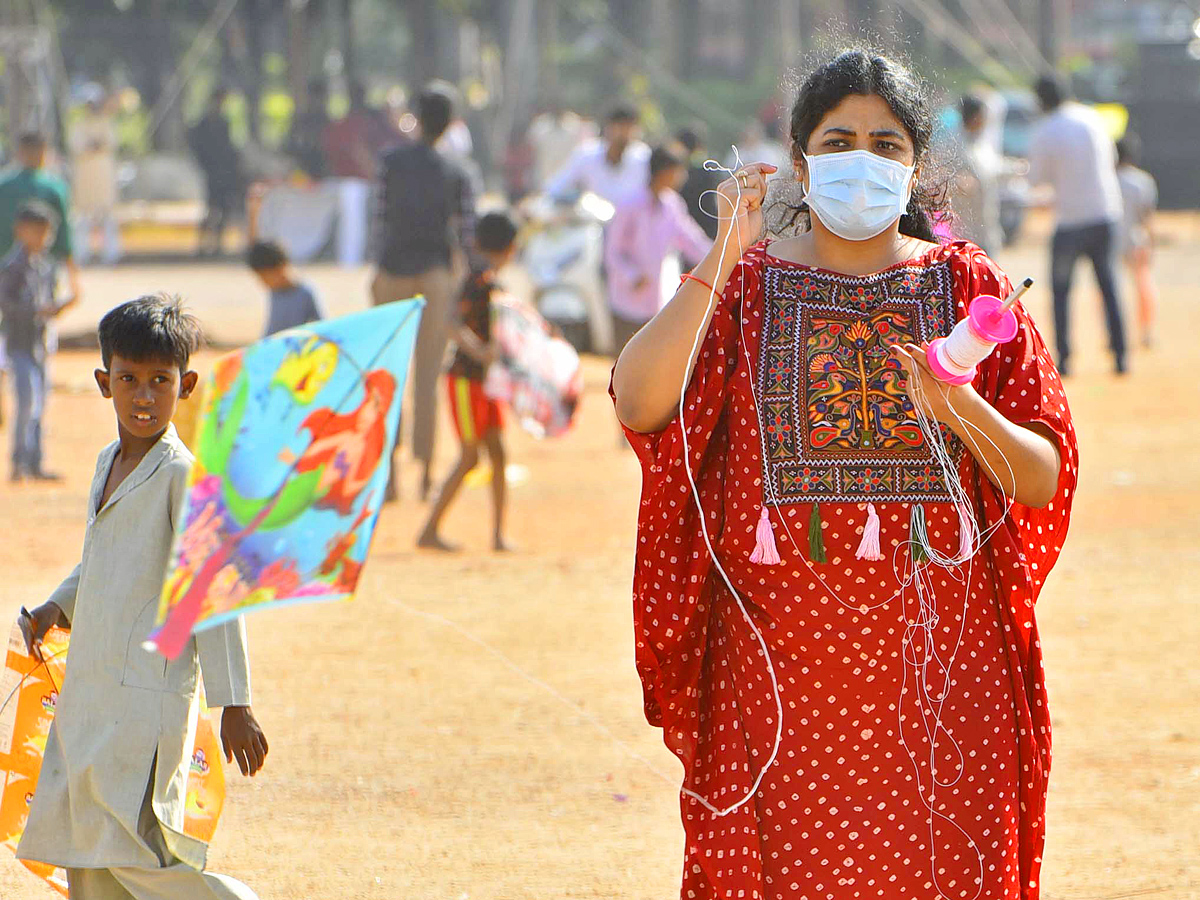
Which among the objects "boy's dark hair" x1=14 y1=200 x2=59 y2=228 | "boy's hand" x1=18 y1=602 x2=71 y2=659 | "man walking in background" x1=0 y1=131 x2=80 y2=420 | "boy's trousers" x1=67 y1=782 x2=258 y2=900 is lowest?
"boy's trousers" x1=67 y1=782 x2=258 y2=900

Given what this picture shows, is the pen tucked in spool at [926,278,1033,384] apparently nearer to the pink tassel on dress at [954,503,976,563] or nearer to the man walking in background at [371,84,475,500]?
the pink tassel on dress at [954,503,976,563]

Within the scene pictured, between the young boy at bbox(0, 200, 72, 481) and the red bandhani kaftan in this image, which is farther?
the young boy at bbox(0, 200, 72, 481)

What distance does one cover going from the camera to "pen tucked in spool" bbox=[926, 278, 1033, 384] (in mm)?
2551

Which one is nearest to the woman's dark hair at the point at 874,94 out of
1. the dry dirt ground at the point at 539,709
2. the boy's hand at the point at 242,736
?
the boy's hand at the point at 242,736

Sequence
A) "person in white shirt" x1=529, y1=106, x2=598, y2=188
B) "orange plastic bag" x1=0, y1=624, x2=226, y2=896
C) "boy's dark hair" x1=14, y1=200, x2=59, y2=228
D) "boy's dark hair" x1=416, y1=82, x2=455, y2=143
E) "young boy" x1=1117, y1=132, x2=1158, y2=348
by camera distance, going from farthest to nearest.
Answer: "person in white shirt" x1=529, y1=106, x2=598, y2=188 < "young boy" x1=1117, y1=132, x2=1158, y2=348 < "boy's dark hair" x1=14, y1=200, x2=59, y2=228 < "boy's dark hair" x1=416, y1=82, x2=455, y2=143 < "orange plastic bag" x1=0, y1=624, x2=226, y2=896

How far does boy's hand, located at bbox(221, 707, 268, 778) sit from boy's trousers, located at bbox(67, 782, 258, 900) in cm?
16

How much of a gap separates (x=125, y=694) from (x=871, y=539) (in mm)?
1263

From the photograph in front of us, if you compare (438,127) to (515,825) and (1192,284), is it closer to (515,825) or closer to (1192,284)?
(515,825)

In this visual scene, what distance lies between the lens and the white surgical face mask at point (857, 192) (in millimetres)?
2812

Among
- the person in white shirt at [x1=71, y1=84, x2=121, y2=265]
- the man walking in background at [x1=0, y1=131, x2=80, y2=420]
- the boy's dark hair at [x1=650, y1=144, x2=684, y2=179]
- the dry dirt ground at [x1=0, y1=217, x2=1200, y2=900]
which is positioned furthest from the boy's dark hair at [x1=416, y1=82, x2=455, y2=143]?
the person in white shirt at [x1=71, y1=84, x2=121, y2=265]

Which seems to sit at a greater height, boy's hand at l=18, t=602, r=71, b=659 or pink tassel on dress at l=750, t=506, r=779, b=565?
pink tassel on dress at l=750, t=506, r=779, b=565

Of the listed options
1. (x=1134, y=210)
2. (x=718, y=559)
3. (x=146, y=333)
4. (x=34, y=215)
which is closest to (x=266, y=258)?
(x=34, y=215)

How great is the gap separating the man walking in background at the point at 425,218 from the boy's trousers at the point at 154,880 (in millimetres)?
5689

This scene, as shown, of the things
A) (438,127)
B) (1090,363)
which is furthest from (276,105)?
(438,127)
